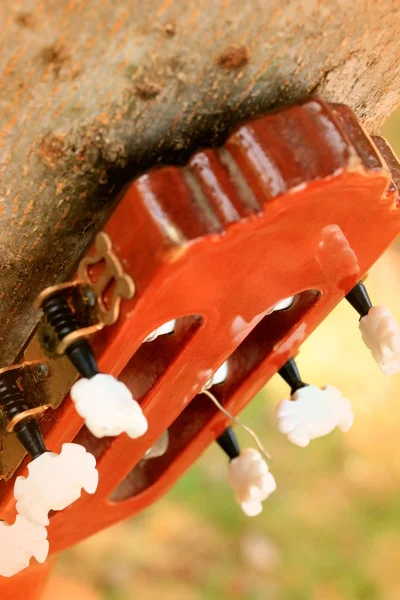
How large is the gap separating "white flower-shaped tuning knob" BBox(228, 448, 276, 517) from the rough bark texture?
256mm

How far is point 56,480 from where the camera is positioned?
0.42m

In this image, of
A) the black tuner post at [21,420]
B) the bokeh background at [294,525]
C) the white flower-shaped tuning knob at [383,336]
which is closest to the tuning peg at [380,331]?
the white flower-shaped tuning knob at [383,336]

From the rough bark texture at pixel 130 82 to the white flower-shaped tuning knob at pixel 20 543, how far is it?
19 centimetres

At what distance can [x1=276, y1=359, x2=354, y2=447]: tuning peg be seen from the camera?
502 millimetres

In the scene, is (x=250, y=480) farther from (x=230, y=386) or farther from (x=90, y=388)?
(x=90, y=388)

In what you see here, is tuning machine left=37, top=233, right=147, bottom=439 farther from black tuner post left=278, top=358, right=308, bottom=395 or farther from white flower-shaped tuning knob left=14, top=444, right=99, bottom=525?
black tuner post left=278, top=358, right=308, bottom=395

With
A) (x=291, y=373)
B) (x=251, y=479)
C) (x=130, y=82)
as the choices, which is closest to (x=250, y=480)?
(x=251, y=479)

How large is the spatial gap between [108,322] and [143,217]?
0.07m

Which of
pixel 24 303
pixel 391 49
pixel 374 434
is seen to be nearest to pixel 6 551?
pixel 24 303

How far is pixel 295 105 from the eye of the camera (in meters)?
0.38

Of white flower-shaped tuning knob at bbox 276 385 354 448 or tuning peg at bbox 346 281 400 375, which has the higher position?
tuning peg at bbox 346 281 400 375

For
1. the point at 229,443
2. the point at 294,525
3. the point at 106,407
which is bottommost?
the point at 294,525

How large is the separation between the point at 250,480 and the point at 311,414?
0.11 meters

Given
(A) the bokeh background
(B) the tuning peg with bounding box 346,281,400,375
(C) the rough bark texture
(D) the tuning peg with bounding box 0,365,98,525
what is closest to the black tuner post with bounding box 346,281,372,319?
(B) the tuning peg with bounding box 346,281,400,375
